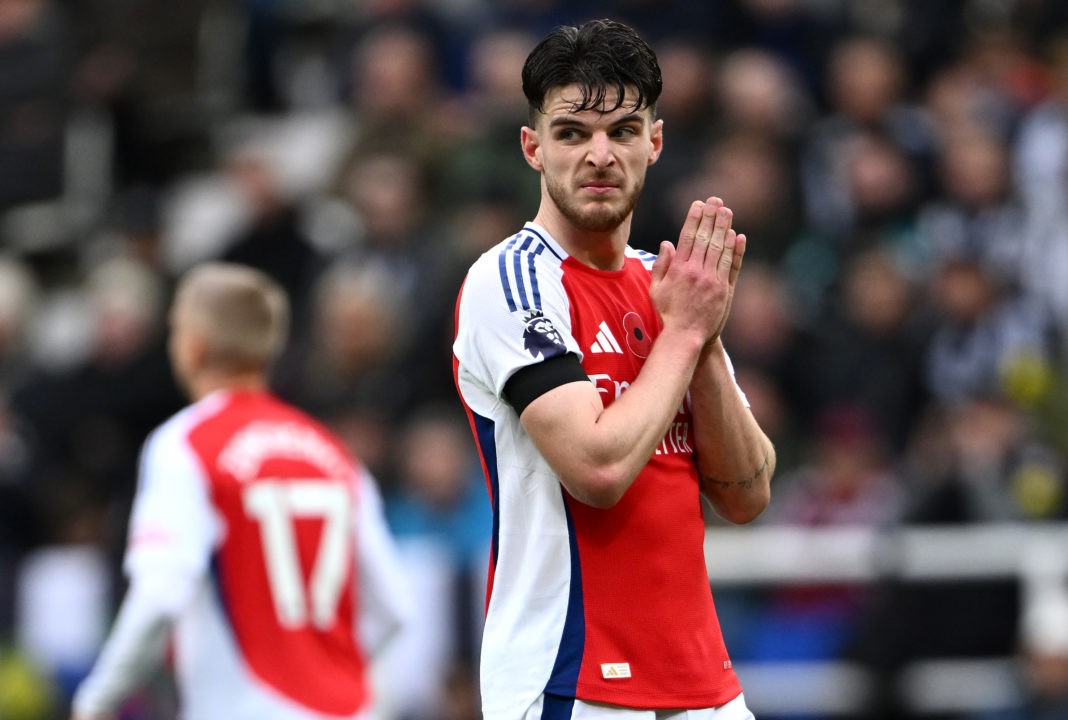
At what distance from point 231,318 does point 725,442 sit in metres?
2.71

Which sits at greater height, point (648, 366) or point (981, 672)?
point (648, 366)

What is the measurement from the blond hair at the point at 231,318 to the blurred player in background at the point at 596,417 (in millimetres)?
2379

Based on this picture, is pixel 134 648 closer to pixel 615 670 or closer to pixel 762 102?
pixel 615 670

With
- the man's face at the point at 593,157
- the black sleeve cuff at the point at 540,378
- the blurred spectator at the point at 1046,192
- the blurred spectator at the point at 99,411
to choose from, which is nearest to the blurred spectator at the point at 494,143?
the blurred spectator at the point at 99,411

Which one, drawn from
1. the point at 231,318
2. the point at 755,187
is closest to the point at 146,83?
the point at 755,187

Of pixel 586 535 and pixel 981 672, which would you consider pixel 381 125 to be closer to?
pixel 981 672

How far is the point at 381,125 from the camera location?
39.6ft

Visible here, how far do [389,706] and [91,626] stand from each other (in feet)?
6.24

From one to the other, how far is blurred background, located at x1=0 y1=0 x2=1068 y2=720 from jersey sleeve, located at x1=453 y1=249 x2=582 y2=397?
458 centimetres

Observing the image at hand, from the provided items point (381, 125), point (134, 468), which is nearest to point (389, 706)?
point (134, 468)

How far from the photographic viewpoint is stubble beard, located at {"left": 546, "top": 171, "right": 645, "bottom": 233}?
4035mm

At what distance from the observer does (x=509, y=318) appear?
3.93m

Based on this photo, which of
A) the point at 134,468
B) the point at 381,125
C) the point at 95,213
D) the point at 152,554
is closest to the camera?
the point at 152,554

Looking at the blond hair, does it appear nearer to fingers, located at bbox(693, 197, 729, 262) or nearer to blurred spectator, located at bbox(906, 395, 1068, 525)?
fingers, located at bbox(693, 197, 729, 262)
